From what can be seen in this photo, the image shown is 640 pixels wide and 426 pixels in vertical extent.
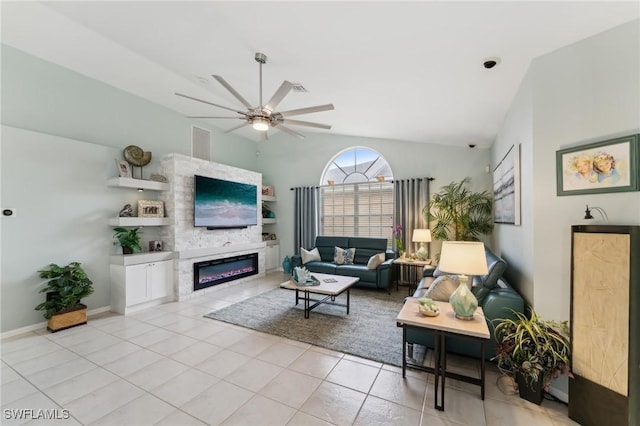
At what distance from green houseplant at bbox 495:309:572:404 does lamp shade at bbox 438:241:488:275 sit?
58 centimetres

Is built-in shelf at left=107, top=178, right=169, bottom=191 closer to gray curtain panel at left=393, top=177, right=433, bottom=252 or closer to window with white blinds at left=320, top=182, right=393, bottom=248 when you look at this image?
window with white blinds at left=320, top=182, right=393, bottom=248

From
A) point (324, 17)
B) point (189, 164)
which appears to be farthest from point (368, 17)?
point (189, 164)

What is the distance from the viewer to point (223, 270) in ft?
17.8

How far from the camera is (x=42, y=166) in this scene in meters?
3.46

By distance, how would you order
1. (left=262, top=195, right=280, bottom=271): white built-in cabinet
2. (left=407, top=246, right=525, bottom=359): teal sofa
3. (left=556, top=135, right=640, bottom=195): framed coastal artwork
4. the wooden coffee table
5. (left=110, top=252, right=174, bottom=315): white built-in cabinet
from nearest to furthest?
(left=556, top=135, right=640, bottom=195): framed coastal artwork, (left=407, top=246, right=525, bottom=359): teal sofa, the wooden coffee table, (left=110, top=252, right=174, bottom=315): white built-in cabinet, (left=262, top=195, right=280, bottom=271): white built-in cabinet

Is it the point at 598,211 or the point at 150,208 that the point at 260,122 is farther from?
the point at 598,211

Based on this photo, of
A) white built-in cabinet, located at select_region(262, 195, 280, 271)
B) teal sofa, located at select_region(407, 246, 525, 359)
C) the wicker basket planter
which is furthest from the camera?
white built-in cabinet, located at select_region(262, 195, 280, 271)

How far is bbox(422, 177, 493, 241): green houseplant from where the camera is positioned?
4.90 meters

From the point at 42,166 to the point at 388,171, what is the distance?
5.90m

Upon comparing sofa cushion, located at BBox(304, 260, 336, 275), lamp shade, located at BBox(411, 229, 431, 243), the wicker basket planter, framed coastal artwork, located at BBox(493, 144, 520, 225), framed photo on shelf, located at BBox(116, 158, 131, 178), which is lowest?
the wicker basket planter

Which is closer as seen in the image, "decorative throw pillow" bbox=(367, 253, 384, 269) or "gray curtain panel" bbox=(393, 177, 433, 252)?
"decorative throw pillow" bbox=(367, 253, 384, 269)

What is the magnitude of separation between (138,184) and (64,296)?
182 cm

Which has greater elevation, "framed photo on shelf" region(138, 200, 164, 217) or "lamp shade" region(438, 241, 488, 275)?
"framed photo on shelf" region(138, 200, 164, 217)

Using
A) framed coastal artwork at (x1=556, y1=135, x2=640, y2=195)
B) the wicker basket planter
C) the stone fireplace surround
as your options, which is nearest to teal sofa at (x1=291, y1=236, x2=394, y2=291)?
the stone fireplace surround
